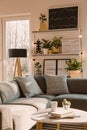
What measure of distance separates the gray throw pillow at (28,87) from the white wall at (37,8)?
4.97 ft

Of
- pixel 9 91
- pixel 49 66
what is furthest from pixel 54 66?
pixel 9 91

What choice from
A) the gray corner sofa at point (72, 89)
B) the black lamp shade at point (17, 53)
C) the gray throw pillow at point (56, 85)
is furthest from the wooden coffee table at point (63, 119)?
the black lamp shade at point (17, 53)

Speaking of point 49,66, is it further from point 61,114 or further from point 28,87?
point 61,114

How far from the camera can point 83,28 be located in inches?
233

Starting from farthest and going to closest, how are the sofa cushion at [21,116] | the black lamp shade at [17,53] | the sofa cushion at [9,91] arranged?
1. the black lamp shade at [17,53]
2. the sofa cushion at [9,91]
3. the sofa cushion at [21,116]

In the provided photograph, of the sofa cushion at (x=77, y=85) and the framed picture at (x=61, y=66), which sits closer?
the sofa cushion at (x=77, y=85)

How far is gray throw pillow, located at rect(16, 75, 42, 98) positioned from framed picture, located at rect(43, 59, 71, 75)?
1246 millimetres

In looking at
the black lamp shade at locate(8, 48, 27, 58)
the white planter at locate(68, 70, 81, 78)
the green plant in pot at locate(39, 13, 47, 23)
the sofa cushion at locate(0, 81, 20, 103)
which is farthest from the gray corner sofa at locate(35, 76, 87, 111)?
the green plant in pot at locate(39, 13, 47, 23)

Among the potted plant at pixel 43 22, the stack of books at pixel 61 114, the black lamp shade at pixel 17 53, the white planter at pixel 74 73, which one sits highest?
the potted plant at pixel 43 22

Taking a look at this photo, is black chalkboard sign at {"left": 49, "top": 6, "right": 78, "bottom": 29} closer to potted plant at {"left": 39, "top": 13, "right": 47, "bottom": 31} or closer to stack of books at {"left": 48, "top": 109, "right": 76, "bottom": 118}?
potted plant at {"left": 39, "top": 13, "right": 47, "bottom": 31}

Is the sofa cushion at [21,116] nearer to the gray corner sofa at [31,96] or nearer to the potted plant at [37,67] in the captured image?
the gray corner sofa at [31,96]

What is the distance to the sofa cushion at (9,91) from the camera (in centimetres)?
412

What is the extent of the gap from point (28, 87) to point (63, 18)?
7.24ft

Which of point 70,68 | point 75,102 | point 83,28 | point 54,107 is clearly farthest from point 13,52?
point 54,107
